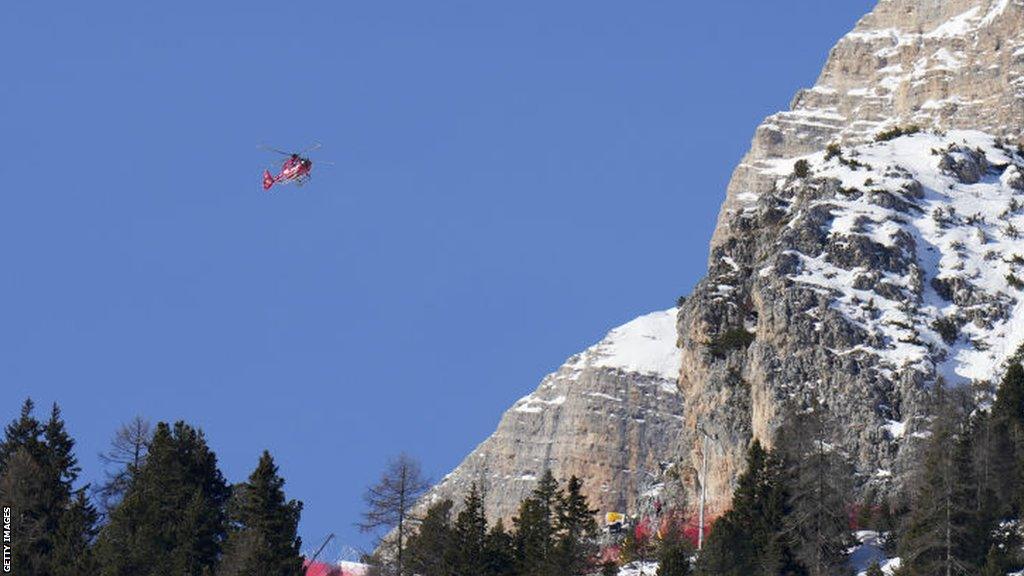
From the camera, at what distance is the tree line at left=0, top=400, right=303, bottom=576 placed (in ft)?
470

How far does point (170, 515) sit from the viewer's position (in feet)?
486

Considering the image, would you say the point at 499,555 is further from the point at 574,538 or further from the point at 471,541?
the point at 574,538

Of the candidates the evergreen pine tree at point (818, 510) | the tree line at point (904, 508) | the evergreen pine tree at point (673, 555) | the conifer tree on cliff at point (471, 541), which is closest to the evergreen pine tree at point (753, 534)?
the tree line at point (904, 508)

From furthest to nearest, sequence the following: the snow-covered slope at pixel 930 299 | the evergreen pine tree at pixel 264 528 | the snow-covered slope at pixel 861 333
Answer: the snow-covered slope at pixel 930 299 → the snow-covered slope at pixel 861 333 → the evergreen pine tree at pixel 264 528

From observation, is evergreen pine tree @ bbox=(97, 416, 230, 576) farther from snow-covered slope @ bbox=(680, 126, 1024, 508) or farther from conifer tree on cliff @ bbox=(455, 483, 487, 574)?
snow-covered slope @ bbox=(680, 126, 1024, 508)

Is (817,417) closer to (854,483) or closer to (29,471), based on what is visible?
(854,483)

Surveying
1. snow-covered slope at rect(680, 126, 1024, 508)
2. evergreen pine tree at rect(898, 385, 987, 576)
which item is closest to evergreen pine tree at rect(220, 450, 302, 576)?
evergreen pine tree at rect(898, 385, 987, 576)

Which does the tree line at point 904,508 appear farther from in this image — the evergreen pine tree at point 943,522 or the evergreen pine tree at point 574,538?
the evergreen pine tree at point 574,538

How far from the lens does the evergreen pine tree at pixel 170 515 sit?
145 m

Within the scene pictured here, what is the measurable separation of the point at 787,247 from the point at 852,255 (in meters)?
4.26

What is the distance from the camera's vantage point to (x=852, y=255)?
196000 millimetres

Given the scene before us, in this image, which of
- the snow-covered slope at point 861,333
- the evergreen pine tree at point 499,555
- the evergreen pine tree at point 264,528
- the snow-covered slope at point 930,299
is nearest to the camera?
the evergreen pine tree at point 264,528

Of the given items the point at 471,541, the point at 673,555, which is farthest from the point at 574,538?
the point at 673,555

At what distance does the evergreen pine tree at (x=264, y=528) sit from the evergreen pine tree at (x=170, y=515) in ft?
4.94
